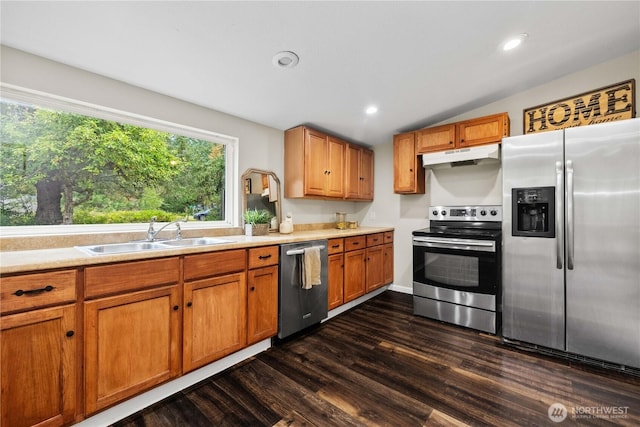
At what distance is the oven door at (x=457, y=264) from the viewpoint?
2.69 m

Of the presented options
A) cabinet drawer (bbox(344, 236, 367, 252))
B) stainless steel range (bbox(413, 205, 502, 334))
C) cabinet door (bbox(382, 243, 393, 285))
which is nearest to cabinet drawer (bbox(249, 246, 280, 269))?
cabinet drawer (bbox(344, 236, 367, 252))

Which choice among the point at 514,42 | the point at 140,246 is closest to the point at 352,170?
the point at 514,42

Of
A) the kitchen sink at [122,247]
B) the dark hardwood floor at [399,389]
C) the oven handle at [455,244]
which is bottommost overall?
the dark hardwood floor at [399,389]

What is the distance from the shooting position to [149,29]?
1.62 m

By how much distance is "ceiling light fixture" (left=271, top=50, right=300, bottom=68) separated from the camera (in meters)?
2.00

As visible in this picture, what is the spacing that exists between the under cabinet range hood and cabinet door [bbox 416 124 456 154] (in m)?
0.10

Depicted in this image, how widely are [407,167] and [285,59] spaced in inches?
87.3

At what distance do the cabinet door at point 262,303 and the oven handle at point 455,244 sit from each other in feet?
5.67

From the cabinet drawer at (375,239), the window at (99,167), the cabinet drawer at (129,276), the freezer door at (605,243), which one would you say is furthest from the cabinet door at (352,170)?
the cabinet drawer at (129,276)

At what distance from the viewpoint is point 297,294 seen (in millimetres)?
2531

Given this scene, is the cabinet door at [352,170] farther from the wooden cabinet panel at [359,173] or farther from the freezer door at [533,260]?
the freezer door at [533,260]

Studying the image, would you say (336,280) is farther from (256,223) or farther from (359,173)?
(359,173)

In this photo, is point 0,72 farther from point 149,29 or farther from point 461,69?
point 461,69

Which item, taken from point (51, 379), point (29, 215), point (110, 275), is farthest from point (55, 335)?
point (29, 215)
